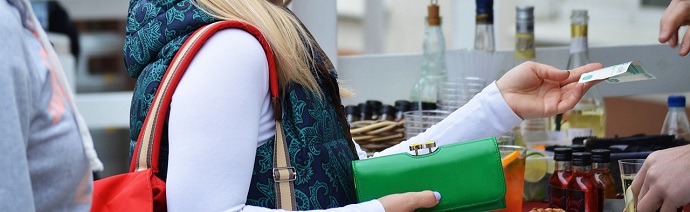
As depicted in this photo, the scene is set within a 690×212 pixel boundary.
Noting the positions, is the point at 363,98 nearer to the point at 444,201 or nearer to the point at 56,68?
the point at 444,201

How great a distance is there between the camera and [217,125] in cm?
164

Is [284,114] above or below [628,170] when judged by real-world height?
above

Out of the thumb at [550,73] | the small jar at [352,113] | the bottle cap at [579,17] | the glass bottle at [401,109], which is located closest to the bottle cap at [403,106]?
the glass bottle at [401,109]

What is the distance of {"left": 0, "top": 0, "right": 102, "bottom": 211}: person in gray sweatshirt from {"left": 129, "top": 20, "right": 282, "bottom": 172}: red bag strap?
38 cm

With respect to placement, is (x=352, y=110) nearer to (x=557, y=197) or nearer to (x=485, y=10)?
(x=485, y=10)

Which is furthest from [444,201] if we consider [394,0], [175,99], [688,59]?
[394,0]

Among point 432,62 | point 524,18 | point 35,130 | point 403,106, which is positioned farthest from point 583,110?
point 35,130

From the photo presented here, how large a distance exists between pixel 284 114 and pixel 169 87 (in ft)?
0.75

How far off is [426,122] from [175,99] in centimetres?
124

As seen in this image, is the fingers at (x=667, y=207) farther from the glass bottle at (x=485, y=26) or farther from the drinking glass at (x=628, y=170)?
the glass bottle at (x=485, y=26)

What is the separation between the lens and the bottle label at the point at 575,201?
88.0 inches

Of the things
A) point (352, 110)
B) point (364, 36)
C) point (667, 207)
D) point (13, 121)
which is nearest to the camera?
point (13, 121)

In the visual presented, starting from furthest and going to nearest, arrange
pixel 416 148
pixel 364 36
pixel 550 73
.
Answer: pixel 364 36
pixel 550 73
pixel 416 148

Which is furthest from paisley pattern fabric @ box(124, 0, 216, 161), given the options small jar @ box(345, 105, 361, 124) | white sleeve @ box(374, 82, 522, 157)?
small jar @ box(345, 105, 361, 124)
